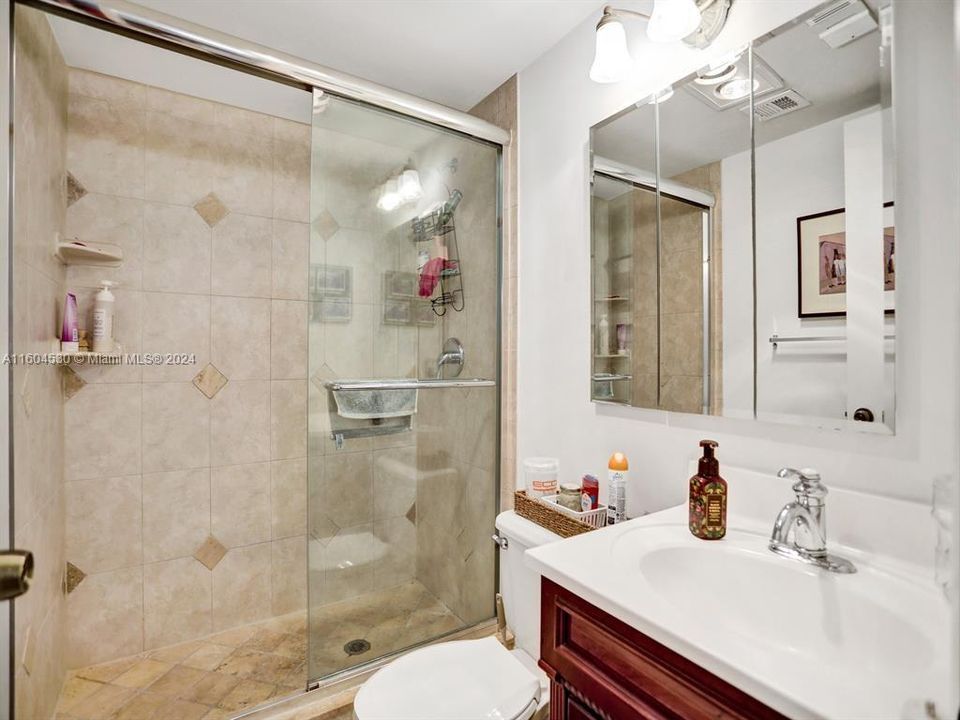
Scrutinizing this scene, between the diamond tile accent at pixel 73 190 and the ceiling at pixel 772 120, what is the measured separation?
6.25 feet

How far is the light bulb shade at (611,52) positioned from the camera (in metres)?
1.25

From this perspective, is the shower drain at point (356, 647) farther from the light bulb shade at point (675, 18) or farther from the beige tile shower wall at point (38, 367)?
the light bulb shade at point (675, 18)

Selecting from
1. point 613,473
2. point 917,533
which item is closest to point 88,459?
point 613,473

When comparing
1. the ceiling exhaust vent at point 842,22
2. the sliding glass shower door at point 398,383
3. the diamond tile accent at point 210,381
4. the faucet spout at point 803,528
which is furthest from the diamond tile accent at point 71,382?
the ceiling exhaust vent at point 842,22

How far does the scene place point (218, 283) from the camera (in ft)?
6.84

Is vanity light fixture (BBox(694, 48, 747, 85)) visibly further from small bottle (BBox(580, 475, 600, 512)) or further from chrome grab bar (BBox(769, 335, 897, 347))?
small bottle (BBox(580, 475, 600, 512))

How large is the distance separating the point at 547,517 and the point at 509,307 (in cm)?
86

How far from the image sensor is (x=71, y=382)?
72.3 inches

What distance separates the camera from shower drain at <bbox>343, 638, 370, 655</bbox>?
163 centimetres

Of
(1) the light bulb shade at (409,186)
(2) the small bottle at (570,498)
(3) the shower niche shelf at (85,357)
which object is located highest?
(1) the light bulb shade at (409,186)

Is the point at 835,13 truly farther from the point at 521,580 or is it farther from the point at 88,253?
the point at 88,253

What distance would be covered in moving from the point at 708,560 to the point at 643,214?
0.89m

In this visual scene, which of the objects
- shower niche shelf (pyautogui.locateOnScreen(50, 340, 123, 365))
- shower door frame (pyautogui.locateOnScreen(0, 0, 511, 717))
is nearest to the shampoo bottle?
shower niche shelf (pyautogui.locateOnScreen(50, 340, 123, 365))

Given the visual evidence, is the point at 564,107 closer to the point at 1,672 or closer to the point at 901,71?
the point at 901,71
